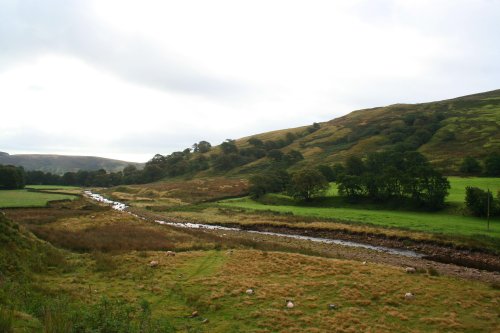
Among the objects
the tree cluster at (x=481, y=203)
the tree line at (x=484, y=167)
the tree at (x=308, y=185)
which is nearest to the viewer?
the tree cluster at (x=481, y=203)

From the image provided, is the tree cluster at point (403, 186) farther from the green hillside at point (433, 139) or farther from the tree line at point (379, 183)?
the green hillside at point (433, 139)

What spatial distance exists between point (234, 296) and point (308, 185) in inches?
2609

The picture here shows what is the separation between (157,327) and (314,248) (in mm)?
28918

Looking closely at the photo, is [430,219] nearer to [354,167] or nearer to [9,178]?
[354,167]

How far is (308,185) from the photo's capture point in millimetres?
84188

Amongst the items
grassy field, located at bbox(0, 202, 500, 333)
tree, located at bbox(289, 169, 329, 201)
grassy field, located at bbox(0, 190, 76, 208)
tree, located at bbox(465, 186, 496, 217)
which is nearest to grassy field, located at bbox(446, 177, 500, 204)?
tree, located at bbox(465, 186, 496, 217)

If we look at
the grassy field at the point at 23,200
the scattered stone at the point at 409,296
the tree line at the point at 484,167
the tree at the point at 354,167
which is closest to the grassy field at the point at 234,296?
the scattered stone at the point at 409,296

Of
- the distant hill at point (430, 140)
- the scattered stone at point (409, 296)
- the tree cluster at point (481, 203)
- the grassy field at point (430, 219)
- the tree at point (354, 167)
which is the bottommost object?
the grassy field at point (430, 219)

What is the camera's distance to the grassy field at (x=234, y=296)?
47.0ft

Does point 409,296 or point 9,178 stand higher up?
point 9,178

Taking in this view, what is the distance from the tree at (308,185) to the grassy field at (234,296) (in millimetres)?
55093

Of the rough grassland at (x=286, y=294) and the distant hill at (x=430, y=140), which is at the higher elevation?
the distant hill at (x=430, y=140)

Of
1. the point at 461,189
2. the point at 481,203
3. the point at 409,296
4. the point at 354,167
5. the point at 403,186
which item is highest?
the point at 354,167

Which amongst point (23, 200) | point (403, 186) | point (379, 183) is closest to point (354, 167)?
point (379, 183)
